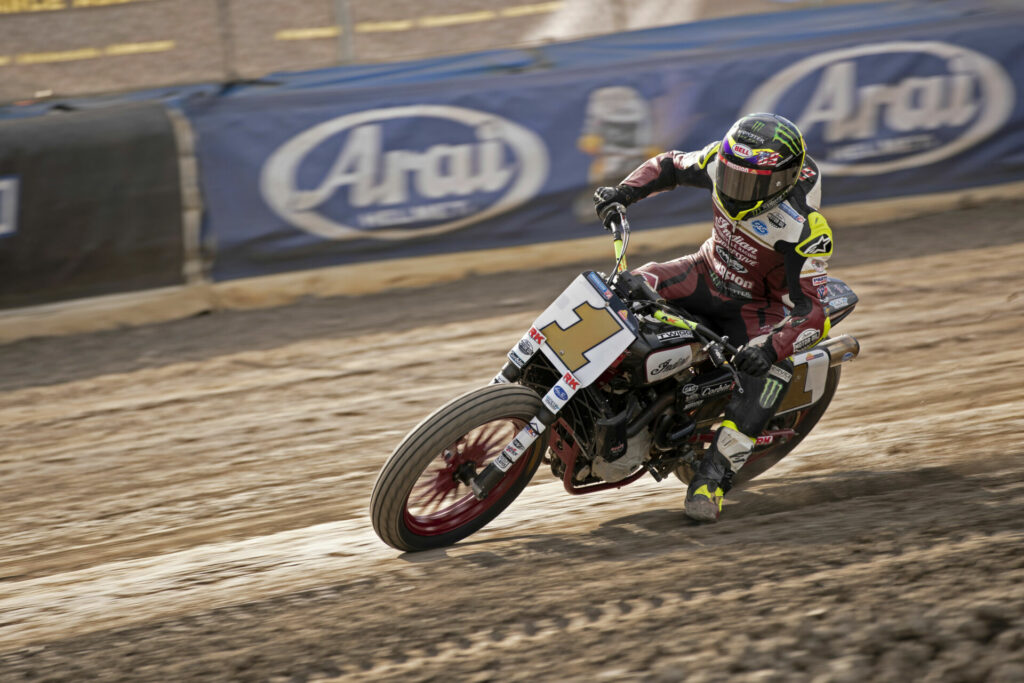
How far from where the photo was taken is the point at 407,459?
391 centimetres

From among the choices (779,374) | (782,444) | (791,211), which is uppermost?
(791,211)

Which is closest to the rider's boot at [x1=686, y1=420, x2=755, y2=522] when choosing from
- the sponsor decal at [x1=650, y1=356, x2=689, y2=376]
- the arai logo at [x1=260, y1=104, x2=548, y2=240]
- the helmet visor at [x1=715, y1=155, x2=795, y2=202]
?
the sponsor decal at [x1=650, y1=356, x2=689, y2=376]

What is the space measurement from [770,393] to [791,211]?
86 cm

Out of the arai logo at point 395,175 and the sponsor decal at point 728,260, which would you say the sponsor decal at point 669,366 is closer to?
the sponsor decal at point 728,260

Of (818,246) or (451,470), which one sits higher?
(818,246)

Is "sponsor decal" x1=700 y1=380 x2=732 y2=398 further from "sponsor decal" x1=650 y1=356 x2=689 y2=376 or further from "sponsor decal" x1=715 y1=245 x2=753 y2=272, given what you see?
"sponsor decal" x1=715 y1=245 x2=753 y2=272

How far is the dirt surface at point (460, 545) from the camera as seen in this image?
3.37m

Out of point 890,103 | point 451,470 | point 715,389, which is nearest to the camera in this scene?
point 451,470

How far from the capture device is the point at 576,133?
9.51m

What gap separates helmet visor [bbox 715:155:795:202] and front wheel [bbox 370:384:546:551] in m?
1.31

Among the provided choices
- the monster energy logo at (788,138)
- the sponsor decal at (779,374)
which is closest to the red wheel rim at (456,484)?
the sponsor decal at (779,374)

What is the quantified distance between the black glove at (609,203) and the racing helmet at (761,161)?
1.79 feet

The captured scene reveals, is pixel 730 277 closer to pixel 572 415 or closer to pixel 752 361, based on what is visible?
pixel 752 361

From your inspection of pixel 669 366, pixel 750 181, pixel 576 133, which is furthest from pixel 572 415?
pixel 576 133
